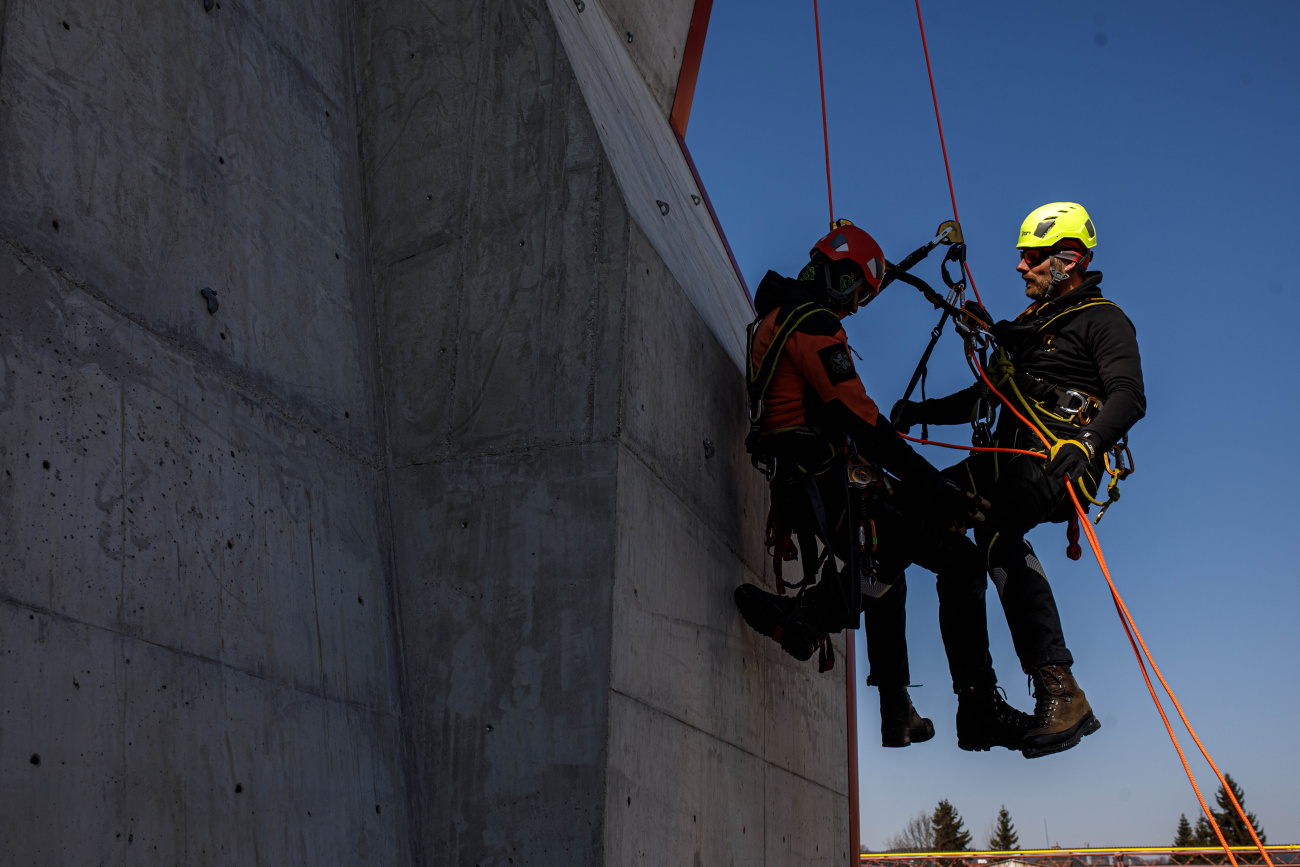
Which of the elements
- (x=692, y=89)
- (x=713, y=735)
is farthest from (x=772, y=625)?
(x=692, y=89)

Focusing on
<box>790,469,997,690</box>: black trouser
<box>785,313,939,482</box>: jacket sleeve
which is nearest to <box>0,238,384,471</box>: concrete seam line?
<box>785,313,939,482</box>: jacket sleeve

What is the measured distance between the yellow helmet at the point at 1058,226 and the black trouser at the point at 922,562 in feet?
3.97

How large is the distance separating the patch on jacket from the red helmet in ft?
1.42

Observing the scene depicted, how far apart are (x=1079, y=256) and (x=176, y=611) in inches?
143

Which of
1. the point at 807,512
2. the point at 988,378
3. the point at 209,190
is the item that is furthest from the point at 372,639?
the point at 988,378

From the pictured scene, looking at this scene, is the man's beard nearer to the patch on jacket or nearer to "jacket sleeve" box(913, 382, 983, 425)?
"jacket sleeve" box(913, 382, 983, 425)

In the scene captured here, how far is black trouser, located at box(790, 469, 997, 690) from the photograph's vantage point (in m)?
4.27

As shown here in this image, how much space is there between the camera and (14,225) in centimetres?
258

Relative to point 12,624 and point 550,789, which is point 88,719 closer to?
point 12,624

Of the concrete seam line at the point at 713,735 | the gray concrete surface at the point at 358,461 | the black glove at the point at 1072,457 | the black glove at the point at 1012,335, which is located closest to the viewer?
the gray concrete surface at the point at 358,461

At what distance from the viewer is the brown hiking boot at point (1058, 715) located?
3.90 m

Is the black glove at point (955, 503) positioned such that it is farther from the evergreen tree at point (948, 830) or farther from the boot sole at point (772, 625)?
the evergreen tree at point (948, 830)

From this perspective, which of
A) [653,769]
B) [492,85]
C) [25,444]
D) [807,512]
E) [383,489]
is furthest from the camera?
[807,512]

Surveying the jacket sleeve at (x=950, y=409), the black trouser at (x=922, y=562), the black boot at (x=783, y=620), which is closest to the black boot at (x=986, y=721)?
the black trouser at (x=922, y=562)
